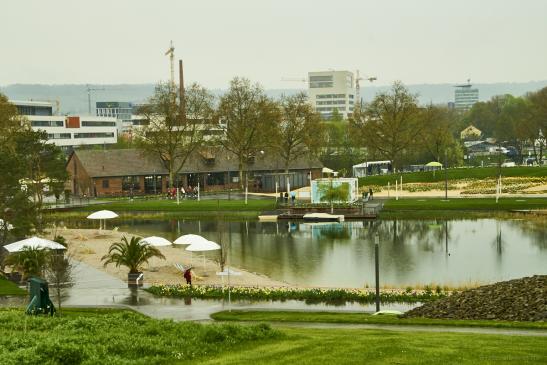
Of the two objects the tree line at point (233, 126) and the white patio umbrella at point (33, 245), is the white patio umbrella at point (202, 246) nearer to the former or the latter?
the white patio umbrella at point (33, 245)

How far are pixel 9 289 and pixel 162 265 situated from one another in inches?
441

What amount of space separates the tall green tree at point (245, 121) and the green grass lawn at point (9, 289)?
65726 millimetres

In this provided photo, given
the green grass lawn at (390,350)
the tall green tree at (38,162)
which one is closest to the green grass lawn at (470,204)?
the tall green tree at (38,162)

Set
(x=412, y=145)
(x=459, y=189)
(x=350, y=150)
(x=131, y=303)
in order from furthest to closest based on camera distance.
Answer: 1. (x=350, y=150)
2. (x=412, y=145)
3. (x=459, y=189)
4. (x=131, y=303)

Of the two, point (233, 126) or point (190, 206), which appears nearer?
point (190, 206)

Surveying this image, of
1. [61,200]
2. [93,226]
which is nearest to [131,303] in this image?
[93,226]

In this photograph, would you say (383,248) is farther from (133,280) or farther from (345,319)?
(345,319)

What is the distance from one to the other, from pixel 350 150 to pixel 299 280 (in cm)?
9501

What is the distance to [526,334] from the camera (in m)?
26.4

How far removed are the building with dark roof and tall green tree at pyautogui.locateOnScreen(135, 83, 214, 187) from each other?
1.74 m

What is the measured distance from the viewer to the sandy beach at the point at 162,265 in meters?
45.5

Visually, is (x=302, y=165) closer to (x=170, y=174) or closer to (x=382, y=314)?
(x=170, y=174)

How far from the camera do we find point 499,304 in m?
31.5

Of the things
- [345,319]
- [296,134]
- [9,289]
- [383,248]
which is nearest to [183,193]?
[296,134]
